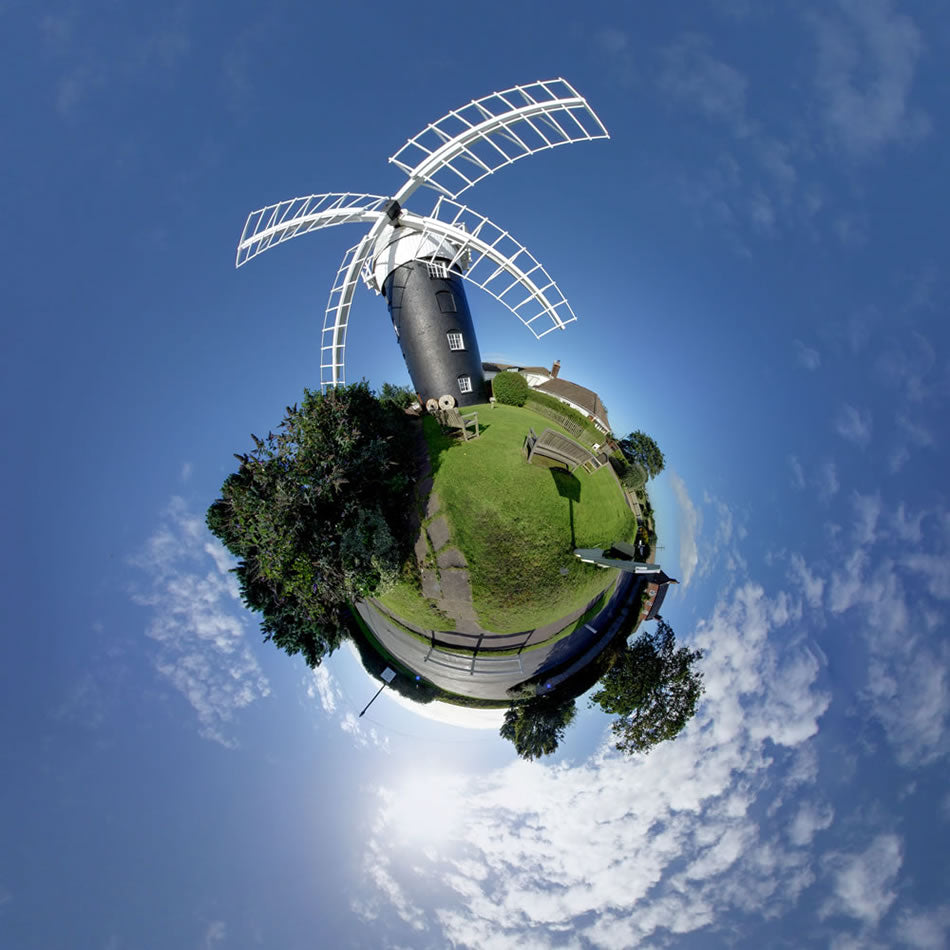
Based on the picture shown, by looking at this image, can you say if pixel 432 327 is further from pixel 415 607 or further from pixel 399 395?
pixel 415 607

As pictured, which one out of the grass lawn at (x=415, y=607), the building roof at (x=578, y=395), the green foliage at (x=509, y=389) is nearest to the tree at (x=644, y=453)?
the building roof at (x=578, y=395)

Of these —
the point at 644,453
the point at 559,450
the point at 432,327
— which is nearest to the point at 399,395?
the point at 432,327

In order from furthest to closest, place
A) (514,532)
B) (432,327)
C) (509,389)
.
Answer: (509,389) → (432,327) → (514,532)

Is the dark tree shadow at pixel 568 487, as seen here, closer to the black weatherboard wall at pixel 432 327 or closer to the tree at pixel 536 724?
the black weatherboard wall at pixel 432 327

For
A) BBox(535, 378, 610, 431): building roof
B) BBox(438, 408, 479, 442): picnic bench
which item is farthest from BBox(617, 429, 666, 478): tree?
BBox(438, 408, 479, 442): picnic bench

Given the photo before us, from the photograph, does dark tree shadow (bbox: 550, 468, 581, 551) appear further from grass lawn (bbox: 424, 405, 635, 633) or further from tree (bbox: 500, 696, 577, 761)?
tree (bbox: 500, 696, 577, 761)
